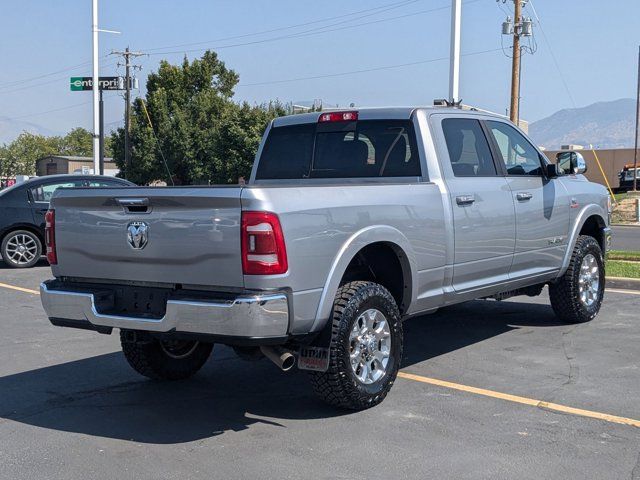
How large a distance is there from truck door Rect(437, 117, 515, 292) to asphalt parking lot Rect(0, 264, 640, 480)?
831 mm

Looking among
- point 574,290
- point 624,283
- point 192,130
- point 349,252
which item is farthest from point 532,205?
→ point 192,130

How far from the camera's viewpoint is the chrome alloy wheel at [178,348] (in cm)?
622

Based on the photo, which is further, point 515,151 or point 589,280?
point 589,280

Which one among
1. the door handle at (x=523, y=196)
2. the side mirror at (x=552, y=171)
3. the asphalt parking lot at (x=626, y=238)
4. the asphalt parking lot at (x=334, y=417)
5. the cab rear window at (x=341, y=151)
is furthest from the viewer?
the asphalt parking lot at (x=626, y=238)

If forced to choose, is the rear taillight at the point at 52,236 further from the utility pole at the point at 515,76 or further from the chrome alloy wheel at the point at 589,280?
the utility pole at the point at 515,76

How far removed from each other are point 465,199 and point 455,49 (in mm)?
14746

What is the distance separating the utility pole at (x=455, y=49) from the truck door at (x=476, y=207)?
→ 525 inches

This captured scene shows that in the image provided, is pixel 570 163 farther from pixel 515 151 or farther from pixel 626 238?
pixel 626 238

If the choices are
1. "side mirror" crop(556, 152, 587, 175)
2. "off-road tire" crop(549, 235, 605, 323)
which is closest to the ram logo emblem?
"side mirror" crop(556, 152, 587, 175)

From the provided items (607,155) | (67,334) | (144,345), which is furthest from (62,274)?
(607,155)

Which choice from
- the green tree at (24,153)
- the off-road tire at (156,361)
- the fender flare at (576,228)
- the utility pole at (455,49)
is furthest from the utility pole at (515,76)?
the green tree at (24,153)

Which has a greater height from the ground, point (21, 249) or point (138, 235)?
point (138, 235)

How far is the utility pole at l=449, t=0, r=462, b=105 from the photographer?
1980cm

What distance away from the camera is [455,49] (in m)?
20.1
